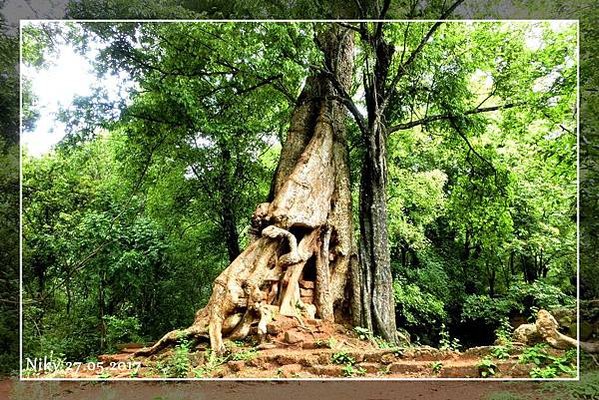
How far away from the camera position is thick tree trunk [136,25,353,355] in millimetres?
5621

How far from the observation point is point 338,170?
7.10 m

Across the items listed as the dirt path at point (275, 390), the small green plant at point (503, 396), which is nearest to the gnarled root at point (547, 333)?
the dirt path at point (275, 390)

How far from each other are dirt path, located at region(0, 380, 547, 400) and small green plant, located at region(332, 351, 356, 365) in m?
0.22

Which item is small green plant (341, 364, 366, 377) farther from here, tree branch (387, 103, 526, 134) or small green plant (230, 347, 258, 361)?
tree branch (387, 103, 526, 134)

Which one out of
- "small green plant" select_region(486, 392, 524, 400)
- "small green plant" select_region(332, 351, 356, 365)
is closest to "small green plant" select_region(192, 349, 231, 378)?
"small green plant" select_region(332, 351, 356, 365)

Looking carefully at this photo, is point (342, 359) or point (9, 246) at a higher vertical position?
point (9, 246)

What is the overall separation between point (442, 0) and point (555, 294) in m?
4.87

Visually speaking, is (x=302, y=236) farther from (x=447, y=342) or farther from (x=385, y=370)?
(x=447, y=342)

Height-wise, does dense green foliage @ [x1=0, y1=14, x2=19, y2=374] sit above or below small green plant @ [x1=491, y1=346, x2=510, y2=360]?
above

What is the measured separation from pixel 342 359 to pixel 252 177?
2544 mm

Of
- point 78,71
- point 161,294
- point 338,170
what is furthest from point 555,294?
point 78,71

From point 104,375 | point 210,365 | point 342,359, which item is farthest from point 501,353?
point 104,375

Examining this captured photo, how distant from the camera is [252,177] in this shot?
7.09 meters

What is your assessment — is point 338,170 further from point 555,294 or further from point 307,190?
point 555,294
